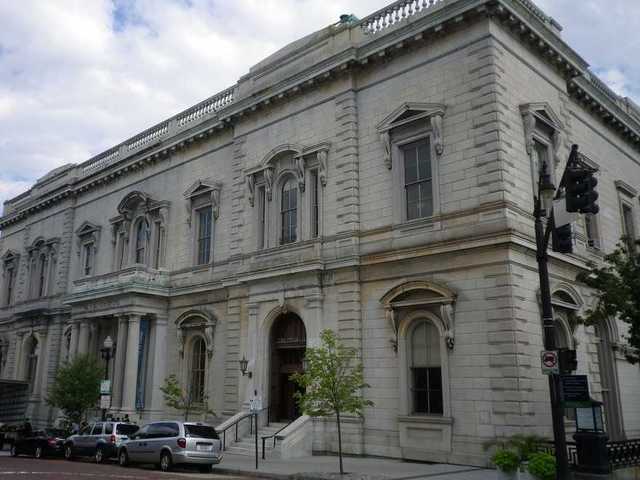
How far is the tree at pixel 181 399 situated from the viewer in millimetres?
27000

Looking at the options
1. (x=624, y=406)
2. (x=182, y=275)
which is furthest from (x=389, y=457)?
(x=182, y=275)

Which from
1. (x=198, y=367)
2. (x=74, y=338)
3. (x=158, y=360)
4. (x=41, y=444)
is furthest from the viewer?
(x=74, y=338)

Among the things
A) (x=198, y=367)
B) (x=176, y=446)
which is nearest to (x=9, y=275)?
(x=198, y=367)

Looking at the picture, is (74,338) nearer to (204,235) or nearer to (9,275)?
(204,235)

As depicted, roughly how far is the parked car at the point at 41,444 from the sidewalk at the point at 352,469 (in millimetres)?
8077

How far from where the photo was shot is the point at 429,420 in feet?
65.8

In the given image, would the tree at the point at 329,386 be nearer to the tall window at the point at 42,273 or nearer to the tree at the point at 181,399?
the tree at the point at 181,399

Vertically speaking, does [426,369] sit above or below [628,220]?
below

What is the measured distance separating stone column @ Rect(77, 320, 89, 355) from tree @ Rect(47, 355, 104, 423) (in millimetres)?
2837

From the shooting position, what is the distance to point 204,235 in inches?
1248

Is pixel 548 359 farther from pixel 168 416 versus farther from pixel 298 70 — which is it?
pixel 168 416

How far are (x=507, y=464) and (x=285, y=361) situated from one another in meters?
12.4

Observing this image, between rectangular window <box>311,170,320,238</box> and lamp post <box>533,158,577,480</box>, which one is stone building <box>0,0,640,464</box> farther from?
lamp post <box>533,158,577,480</box>

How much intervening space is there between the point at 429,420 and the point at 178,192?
19.0 metres
